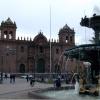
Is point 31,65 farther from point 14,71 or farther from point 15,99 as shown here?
point 15,99

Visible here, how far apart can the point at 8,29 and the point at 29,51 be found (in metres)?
6.42

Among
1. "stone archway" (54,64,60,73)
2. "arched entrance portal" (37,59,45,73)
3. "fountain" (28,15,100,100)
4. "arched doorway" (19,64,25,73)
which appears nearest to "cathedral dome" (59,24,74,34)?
"arched entrance portal" (37,59,45,73)

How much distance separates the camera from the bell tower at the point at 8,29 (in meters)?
75.8

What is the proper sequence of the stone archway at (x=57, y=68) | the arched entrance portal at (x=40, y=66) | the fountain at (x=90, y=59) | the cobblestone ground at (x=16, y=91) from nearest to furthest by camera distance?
the fountain at (x=90, y=59)
the cobblestone ground at (x=16, y=91)
the stone archway at (x=57, y=68)
the arched entrance portal at (x=40, y=66)

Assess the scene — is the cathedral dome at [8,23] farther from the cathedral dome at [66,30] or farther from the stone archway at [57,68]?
the stone archway at [57,68]

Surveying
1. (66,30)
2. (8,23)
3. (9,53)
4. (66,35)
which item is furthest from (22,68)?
(66,30)

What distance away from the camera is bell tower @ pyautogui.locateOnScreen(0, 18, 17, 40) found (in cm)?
7581

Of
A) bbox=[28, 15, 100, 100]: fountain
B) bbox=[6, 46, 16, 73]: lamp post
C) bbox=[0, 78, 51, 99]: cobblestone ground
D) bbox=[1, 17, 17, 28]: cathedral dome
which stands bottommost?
bbox=[0, 78, 51, 99]: cobblestone ground

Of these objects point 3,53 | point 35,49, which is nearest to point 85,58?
point 3,53

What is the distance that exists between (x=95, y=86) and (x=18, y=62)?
60332mm

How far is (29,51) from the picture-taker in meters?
78.6

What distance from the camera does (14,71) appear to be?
73.8 meters

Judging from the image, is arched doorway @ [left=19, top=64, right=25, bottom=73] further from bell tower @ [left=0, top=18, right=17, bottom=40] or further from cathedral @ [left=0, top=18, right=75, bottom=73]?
bell tower @ [left=0, top=18, right=17, bottom=40]

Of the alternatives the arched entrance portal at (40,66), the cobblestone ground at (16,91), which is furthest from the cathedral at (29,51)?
the cobblestone ground at (16,91)
